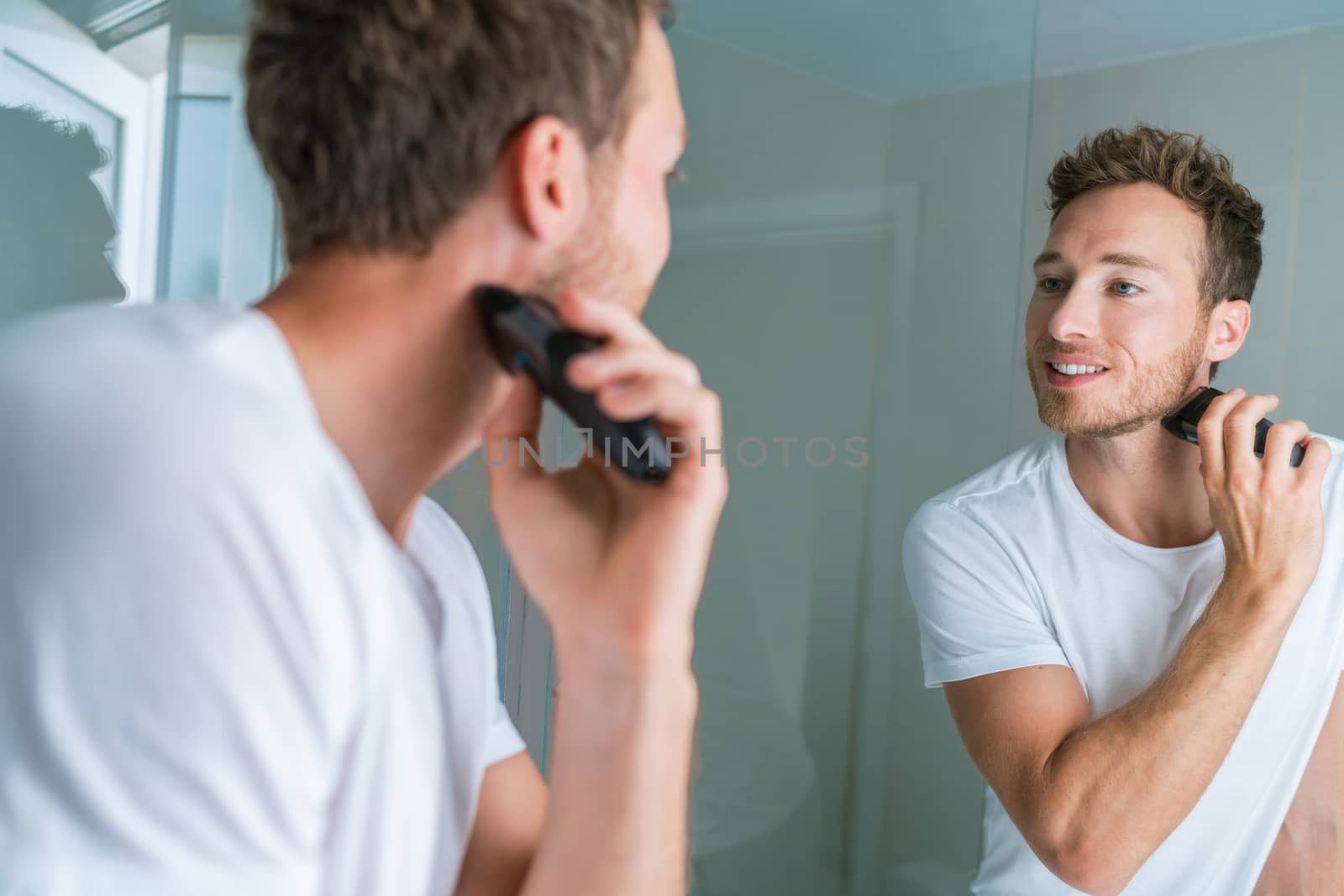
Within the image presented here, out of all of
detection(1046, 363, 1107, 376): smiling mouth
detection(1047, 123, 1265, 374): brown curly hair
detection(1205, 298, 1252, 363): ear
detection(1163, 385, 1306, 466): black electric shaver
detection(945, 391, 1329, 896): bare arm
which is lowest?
detection(945, 391, 1329, 896): bare arm

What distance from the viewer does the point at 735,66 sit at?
58.7 inches

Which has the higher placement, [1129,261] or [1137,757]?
[1129,261]

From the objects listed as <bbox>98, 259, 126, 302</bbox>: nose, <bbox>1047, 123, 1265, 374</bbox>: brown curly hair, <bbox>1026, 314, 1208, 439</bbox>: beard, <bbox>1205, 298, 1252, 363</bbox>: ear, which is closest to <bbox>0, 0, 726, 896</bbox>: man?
<bbox>98, 259, 126, 302</bbox>: nose

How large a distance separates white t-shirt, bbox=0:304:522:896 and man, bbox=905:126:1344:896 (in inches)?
35.9

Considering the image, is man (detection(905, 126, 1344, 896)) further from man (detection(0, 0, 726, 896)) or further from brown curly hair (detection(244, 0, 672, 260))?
brown curly hair (detection(244, 0, 672, 260))

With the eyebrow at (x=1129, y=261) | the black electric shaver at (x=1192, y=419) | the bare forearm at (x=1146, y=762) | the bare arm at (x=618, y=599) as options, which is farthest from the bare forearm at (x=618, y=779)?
the eyebrow at (x=1129, y=261)

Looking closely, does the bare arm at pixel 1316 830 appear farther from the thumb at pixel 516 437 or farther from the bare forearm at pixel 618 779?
the thumb at pixel 516 437

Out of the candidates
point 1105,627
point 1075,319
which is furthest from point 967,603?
point 1075,319

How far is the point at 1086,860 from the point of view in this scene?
1.12 m

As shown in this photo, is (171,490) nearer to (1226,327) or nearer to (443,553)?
(443,553)

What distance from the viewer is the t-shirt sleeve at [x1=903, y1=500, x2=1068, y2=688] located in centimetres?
126

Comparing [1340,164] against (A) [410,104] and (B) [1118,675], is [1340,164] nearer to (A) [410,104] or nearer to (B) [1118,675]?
(B) [1118,675]

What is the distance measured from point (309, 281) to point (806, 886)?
147 cm

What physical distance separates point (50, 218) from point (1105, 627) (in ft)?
4.09
